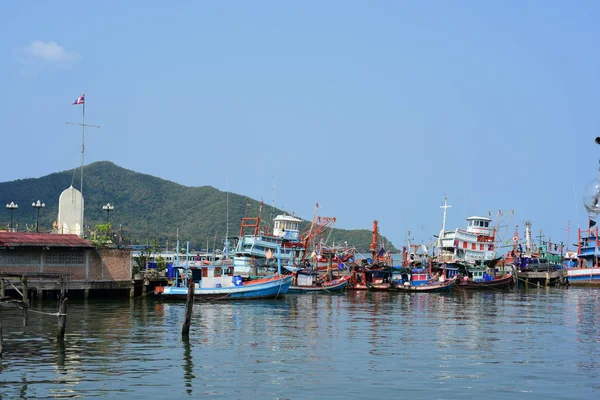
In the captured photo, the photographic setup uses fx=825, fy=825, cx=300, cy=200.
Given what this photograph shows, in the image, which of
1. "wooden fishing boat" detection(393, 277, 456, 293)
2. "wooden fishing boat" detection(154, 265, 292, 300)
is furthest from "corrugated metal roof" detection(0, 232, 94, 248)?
"wooden fishing boat" detection(393, 277, 456, 293)

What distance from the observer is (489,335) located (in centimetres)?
4125

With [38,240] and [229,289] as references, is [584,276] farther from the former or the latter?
[38,240]

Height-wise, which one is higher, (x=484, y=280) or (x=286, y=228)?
(x=286, y=228)

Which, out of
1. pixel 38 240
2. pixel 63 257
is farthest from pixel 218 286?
pixel 38 240

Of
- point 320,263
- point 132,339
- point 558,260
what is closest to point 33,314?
point 132,339

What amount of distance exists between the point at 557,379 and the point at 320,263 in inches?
2686

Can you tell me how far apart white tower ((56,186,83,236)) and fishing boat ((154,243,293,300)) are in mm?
10109

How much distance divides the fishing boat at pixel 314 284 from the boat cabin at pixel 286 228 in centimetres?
912

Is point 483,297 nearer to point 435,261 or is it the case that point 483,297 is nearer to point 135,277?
point 435,261

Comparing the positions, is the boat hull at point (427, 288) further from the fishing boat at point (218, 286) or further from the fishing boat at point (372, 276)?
the fishing boat at point (218, 286)

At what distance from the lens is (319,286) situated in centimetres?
7756

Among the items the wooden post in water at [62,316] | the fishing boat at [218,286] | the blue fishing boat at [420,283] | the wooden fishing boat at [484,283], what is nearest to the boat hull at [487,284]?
the wooden fishing boat at [484,283]

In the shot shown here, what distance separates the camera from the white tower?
231 ft

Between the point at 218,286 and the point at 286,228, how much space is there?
26857mm
